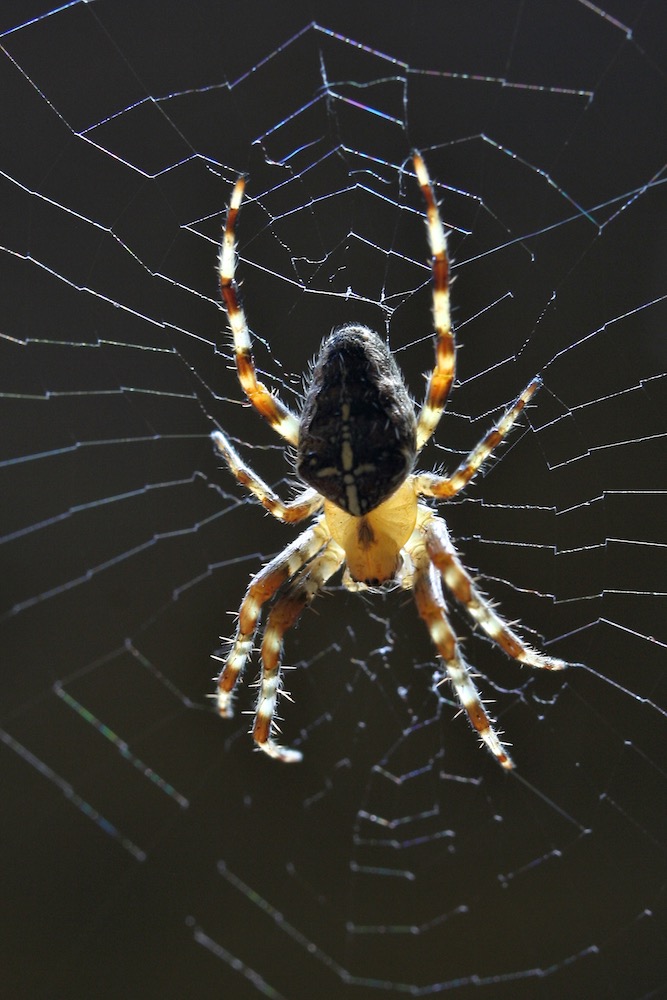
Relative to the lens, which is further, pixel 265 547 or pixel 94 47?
pixel 265 547

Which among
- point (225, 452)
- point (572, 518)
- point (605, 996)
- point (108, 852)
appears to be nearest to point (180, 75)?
point (225, 452)

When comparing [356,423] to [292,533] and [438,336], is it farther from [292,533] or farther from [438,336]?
[292,533]

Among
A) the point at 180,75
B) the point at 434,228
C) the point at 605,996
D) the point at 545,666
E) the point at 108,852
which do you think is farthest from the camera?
the point at 108,852

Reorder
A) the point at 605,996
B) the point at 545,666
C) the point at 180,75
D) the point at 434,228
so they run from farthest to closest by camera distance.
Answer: the point at 605,996 → the point at 180,75 → the point at 545,666 → the point at 434,228

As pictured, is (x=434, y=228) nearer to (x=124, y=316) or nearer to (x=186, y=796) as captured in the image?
(x=124, y=316)

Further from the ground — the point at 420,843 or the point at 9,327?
the point at 9,327

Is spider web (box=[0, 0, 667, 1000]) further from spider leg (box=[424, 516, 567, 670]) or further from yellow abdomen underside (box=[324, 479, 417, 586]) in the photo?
spider leg (box=[424, 516, 567, 670])

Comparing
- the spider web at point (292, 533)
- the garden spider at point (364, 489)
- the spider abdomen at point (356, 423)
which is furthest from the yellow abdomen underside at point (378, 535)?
the spider web at point (292, 533)

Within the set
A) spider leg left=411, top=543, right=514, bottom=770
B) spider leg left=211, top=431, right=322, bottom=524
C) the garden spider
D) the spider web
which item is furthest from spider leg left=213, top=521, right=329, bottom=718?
the spider web

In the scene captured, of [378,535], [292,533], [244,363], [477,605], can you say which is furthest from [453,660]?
[292,533]
